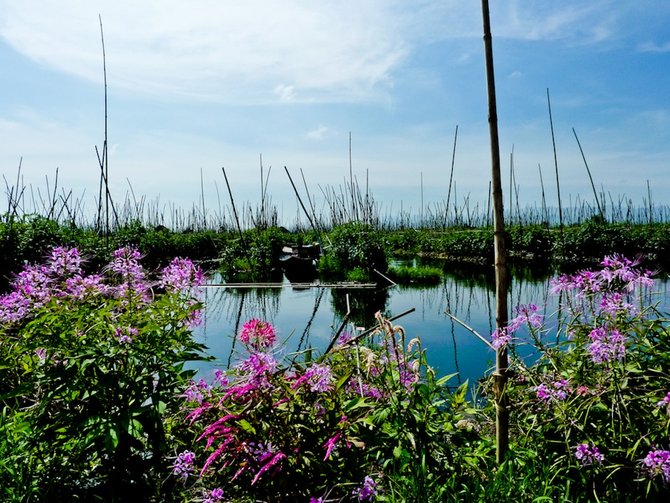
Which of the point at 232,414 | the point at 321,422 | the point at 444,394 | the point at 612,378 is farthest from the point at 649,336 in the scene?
the point at 232,414

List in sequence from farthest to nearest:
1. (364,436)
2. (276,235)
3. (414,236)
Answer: (414,236)
(276,235)
(364,436)

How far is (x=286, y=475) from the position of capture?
4.46 ft

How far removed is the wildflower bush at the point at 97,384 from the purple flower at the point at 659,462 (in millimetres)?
1466

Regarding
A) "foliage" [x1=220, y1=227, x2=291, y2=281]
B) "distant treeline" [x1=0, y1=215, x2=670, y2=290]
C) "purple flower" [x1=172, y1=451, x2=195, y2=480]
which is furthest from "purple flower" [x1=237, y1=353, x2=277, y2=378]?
"foliage" [x1=220, y1=227, x2=291, y2=281]

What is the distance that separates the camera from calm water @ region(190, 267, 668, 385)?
489 centimetres

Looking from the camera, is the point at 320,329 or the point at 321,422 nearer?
the point at 321,422

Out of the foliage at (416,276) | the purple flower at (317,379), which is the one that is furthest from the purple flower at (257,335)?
the foliage at (416,276)

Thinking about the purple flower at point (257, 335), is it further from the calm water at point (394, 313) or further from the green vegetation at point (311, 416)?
the calm water at point (394, 313)

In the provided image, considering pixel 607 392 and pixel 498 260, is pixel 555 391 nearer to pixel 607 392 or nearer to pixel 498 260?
pixel 607 392

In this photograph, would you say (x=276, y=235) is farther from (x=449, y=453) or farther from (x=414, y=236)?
(x=449, y=453)

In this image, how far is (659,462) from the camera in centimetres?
128

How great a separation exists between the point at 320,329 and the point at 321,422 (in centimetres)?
477

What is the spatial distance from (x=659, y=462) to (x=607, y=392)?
0.22m

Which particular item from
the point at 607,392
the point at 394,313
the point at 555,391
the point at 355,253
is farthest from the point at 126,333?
the point at 355,253
